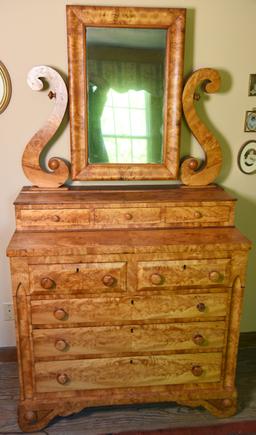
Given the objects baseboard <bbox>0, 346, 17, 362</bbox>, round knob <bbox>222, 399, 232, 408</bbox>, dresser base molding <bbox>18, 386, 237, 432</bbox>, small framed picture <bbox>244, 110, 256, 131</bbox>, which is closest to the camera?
dresser base molding <bbox>18, 386, 237, 432</bbox>

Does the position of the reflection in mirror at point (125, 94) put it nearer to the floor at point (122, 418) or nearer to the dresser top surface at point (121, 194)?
the dresser top surface at point (121, 194)

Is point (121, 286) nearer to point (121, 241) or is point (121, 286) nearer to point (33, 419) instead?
point (121, 241)

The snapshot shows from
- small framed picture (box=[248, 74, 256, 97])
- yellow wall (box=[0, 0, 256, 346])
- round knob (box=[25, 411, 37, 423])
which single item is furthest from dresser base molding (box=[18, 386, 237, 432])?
small framed picture (box=[248, 74, 256, 97])

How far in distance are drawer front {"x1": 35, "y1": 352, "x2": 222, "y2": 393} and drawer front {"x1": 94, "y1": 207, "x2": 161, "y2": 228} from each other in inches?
25.2

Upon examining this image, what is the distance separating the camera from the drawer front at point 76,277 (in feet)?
5.42

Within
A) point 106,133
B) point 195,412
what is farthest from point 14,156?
point 195,412

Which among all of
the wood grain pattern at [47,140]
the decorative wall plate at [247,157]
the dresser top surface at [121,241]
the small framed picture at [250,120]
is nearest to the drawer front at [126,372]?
the dresser top surface at [121,241]

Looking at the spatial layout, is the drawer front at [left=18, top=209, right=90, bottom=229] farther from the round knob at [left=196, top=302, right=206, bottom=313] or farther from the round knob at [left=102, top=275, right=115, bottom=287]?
the round knob at [left=196, top=302, right=206, bottom=313]

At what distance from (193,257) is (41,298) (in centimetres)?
69

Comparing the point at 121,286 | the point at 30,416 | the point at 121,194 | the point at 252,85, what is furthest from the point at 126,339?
the point at 252,85

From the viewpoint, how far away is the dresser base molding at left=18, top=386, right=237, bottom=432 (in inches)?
72.4

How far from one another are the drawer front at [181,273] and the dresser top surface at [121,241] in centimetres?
7

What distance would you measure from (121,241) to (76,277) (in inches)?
9.9

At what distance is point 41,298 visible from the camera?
5.55ft
